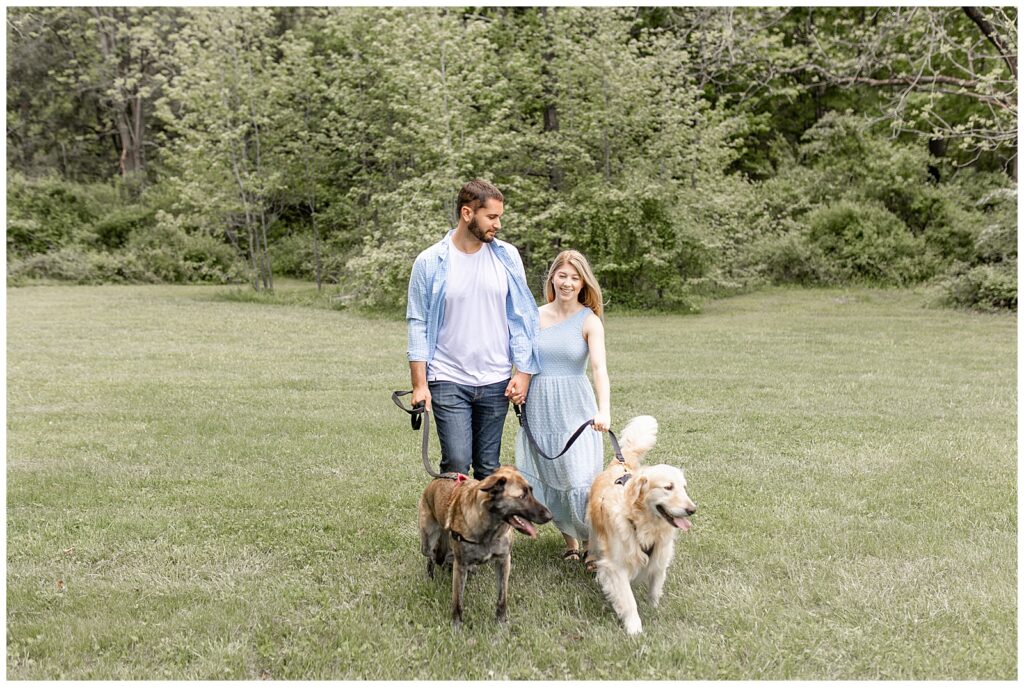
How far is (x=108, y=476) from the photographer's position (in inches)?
262

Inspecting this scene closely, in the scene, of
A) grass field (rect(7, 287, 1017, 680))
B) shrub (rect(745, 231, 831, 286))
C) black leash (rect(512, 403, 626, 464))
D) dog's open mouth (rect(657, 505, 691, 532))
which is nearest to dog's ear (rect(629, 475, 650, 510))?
dog's open mouth (rect(657, 505, 691, 532))

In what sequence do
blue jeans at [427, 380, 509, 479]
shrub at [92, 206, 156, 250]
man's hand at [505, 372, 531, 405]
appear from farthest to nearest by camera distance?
shrub at [92, 206, 156, 250], man's hand at [505, 372, 531, 405], blue jeans at [427, 380, 509, 479]

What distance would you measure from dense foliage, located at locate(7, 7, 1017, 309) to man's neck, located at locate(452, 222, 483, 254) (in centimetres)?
1191

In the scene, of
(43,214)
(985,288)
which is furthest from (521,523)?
(43,214)

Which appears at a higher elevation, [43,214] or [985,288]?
[43,214]

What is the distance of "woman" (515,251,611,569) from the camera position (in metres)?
4.86

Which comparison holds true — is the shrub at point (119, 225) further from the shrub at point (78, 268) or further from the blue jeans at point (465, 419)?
the blue jeans at point (465, 419)

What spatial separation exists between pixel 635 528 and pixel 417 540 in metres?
1.72

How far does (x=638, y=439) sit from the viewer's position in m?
4.73

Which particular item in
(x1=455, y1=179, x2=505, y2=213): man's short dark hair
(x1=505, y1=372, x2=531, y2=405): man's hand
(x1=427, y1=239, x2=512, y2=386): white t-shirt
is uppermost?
(x1=455, y1=179, x2=505, y2=213): man's short dark hair

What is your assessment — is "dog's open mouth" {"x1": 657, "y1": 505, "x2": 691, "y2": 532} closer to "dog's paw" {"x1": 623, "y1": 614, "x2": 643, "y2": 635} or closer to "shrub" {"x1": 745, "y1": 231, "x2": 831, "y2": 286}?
"dog's paw" {"x1": 623, "y1": 614, "x2": 643, "y2": 635}

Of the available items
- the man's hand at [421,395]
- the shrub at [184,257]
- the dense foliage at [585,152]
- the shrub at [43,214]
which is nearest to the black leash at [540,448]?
the man's hand at [421,395]

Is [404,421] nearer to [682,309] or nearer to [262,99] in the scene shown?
[682,309]

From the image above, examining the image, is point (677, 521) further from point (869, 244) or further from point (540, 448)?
point (869, 244)
